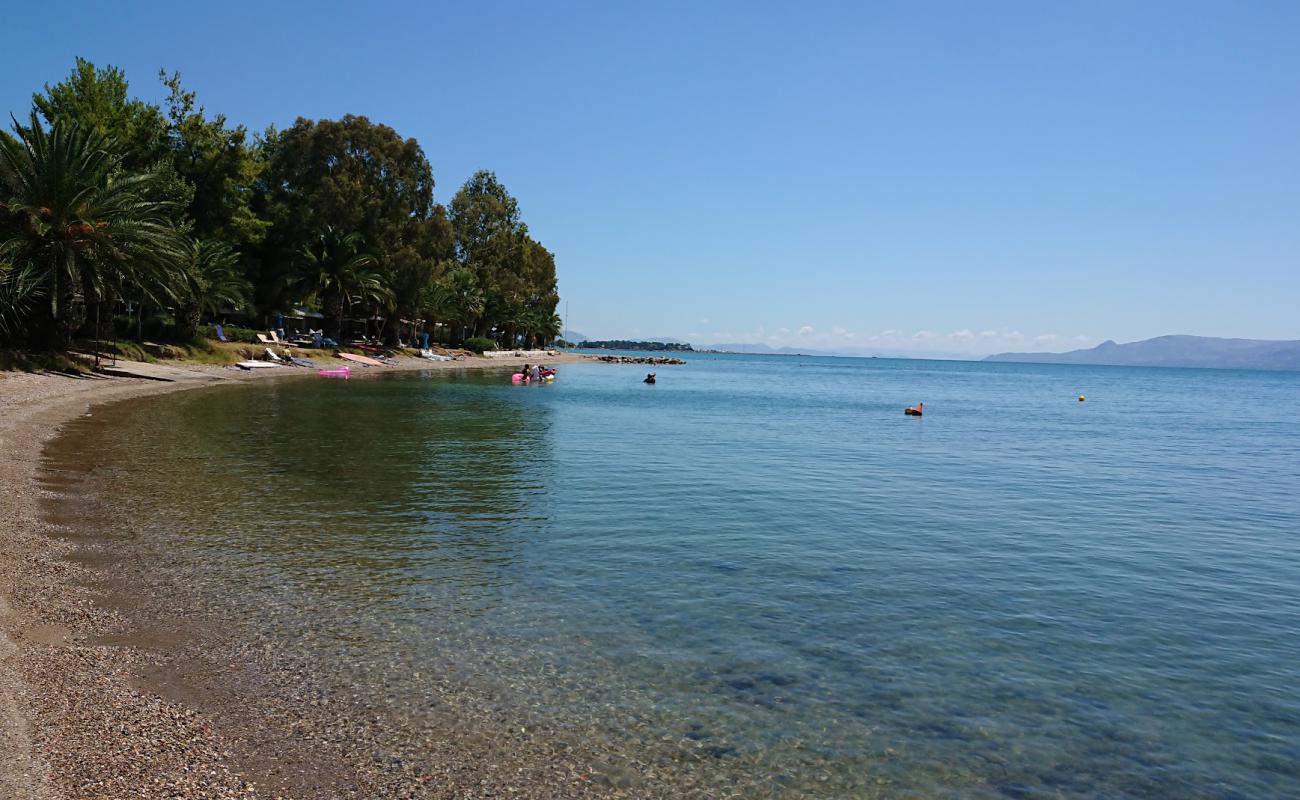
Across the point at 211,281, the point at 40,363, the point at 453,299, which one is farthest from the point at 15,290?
the point at 453,299

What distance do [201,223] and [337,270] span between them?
1102 cm

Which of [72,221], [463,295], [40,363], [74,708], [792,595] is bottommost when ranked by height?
[792,595]

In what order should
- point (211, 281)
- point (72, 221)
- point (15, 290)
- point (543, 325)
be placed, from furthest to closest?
point (543, 325) → point (211, 281) → point (72, 221) → point (15, 290)

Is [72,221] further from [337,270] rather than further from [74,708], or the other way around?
[74,708]

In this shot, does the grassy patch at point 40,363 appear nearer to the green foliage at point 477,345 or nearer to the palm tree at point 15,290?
the palm tree at point 15,290

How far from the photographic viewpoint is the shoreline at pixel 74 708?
18.1ft

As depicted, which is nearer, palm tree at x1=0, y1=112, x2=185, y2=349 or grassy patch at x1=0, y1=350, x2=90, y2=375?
palm tree at x1=0, y1=112, x2=185, y2=349

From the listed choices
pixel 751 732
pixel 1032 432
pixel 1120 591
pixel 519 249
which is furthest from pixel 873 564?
pixel 519 249

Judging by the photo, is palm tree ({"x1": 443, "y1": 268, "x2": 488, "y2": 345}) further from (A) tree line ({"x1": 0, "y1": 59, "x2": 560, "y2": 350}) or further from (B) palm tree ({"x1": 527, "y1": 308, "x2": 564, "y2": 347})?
(B) palm tree ({"x1": 527, "y1": 308, "x2": 564, "y2": 347})

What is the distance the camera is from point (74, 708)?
6.52 meters

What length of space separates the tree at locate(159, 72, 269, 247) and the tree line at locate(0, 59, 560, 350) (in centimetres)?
10

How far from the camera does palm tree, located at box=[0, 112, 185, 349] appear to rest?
109ft

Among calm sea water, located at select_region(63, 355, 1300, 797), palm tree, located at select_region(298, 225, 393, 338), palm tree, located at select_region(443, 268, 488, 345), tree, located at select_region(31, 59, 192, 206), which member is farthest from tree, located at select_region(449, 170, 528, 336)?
calm sea water, located at select_region(63, 355, 1300, 797)

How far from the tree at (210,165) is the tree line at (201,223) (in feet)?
0.33
